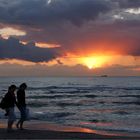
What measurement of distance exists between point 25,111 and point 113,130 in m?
4.43

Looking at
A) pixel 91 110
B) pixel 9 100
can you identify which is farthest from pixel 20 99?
pixel 91 110

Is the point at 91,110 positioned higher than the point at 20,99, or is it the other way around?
the point at 20,99

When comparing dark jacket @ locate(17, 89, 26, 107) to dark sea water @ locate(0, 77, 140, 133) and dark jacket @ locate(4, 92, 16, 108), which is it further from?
dark sea water @ locate(0, 77, 140, 133)

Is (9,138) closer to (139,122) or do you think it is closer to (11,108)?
(11,108)

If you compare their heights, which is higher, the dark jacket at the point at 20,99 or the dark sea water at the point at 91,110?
the dark jacket at the point at 20,99

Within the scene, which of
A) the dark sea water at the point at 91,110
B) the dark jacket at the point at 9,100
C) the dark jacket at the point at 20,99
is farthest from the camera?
the dark sea water at the point at 91,110

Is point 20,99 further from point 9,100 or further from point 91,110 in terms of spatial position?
point 91,110

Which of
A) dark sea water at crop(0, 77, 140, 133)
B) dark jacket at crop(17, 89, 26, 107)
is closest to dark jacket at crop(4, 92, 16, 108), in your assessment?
dark jacket at crop(17, 89, 26, 107)

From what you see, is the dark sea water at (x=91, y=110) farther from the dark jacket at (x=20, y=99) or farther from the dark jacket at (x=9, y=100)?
the dark jacket at (x=9, y=100)

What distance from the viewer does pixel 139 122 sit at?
20.9 m

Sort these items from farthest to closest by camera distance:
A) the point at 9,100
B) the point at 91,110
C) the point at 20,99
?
the point at 91,110
the point at 20,99
the point at 9,100

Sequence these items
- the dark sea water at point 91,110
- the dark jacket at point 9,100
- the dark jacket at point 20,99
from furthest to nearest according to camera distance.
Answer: the dark sea water at point 91,110, the dark jacket at point 20,99, the dark jacket at point 9,100

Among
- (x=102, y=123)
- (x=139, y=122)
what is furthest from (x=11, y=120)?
(x=139, y=122)

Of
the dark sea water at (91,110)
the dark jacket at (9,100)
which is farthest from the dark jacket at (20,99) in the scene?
the dark sea water at (91,110)
